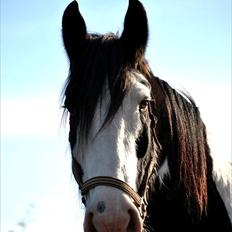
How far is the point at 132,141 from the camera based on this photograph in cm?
446

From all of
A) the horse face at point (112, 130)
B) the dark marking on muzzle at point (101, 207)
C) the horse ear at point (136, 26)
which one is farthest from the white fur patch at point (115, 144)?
the horse ear at point (136, 26)

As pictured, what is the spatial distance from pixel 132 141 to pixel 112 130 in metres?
0.21

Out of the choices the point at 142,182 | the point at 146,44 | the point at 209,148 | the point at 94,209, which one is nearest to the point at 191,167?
the point at 209,148

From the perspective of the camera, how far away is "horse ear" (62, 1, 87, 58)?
17.3 ft

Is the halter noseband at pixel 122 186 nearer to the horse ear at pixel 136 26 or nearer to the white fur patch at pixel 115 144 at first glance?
the white fur patch at pixel 115 144

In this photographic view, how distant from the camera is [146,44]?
5219 mm

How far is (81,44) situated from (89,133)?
1.11 meters

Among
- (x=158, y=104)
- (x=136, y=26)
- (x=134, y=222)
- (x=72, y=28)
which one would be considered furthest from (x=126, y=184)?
(x=72, y=28)

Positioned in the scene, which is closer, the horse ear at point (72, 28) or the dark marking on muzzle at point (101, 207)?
the dark marking on muzzle at point (101, 207)

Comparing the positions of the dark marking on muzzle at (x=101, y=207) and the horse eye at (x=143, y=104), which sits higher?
the horse eye at (x=143, y=104)

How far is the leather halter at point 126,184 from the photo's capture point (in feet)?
13.5

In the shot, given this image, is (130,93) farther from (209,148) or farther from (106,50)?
(209,148)

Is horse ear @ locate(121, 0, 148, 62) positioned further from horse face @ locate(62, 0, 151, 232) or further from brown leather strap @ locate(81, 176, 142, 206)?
brown leather strap @ locate(81, 176, 142, 206)

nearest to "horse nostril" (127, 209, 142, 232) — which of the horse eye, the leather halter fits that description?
the leather halter
